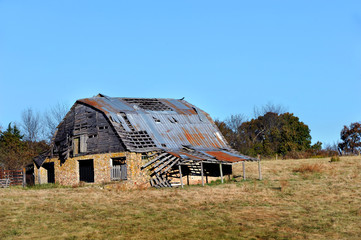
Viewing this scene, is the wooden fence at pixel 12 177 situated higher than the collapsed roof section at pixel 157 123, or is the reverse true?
the collapsed roof section at pixel 157 123

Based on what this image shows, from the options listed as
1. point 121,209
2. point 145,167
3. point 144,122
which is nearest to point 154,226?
point 121,209

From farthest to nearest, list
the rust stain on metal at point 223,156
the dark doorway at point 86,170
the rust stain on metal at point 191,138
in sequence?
1. the rust stain on metal at point 191,138
2. the dark doorway at point 86,170
3. the rust stain on metal at point 223,156

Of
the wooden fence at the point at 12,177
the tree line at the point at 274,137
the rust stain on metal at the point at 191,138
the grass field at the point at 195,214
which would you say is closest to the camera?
the grass field at the point at 195,214

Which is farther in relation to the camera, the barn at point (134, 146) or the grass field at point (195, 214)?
the barn at point (134, 146)

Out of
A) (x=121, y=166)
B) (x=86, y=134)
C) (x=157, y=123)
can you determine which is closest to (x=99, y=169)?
(x=121, y=166)

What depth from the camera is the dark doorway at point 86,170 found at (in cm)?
3753

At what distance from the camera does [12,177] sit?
43.4m

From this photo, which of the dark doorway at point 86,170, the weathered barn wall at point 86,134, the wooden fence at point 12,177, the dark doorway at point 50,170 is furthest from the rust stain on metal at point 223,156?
the wooden fence at point 12,177

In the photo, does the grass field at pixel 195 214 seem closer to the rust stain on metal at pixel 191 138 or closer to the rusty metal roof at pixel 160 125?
the rusty metal roof at pixel 160 125

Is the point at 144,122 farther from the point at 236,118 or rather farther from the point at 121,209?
the point at 236,118

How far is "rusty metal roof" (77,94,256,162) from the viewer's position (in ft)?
119

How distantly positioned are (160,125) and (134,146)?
5354mm

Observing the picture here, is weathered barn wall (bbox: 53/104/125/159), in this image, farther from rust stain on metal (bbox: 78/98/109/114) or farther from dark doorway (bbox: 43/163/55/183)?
dark doorway (bbox: 43/163/55/183)

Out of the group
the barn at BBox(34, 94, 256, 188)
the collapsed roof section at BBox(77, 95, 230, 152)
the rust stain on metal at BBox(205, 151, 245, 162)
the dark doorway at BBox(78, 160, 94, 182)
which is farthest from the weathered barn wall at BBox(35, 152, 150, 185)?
the rust stain on metal at BBox(205, 151, 245, 162)
